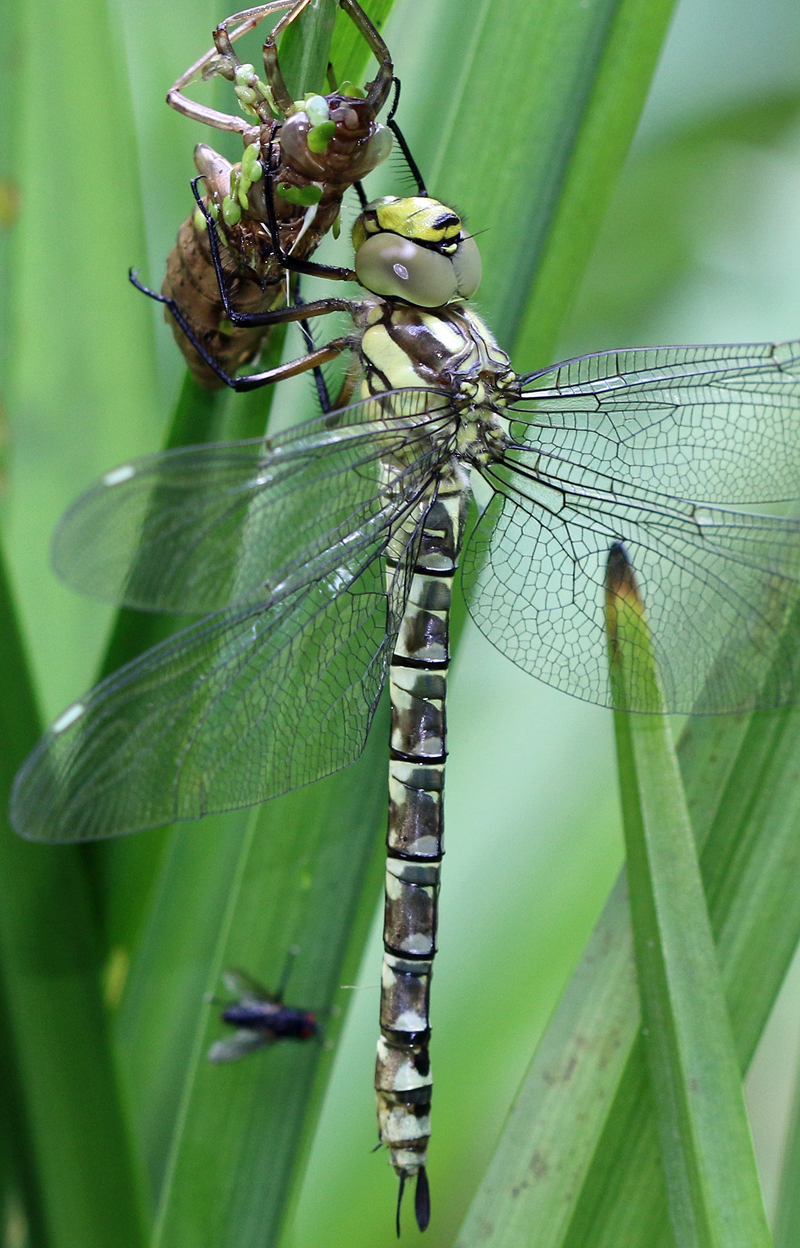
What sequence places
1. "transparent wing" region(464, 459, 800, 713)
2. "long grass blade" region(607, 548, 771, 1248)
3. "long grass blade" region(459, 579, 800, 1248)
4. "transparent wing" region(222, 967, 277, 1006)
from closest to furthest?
1. "long grass blade" region(607, 548, 771, 1248)
2. "long grass blade" region(459, 579, 800, 1248)
3. "transparent wing" region(222, 967, 277, 1006)
4. "transparent wing" region(464, 459, 800, 713)

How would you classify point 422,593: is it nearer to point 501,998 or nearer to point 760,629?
point 760,629

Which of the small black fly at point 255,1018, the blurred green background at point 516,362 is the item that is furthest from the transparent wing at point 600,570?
the small black fly at point 255,1018

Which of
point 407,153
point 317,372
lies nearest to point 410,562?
point 317,372

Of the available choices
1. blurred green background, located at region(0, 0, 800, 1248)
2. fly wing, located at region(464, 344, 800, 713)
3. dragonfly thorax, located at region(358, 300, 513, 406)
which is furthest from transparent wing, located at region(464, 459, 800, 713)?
blurred green background, located at region(0, 0, 800, 1248)

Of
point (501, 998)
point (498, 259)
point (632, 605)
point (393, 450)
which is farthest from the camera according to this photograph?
point (501, 998)

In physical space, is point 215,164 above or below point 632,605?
above

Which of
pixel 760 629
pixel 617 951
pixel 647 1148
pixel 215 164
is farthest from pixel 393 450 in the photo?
pixel 647 1148

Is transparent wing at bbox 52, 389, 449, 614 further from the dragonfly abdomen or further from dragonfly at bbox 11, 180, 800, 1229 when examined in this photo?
the dragonfly abdomen

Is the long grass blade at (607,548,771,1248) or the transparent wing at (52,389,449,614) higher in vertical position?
the transparent wing at (52,389,449,614)
